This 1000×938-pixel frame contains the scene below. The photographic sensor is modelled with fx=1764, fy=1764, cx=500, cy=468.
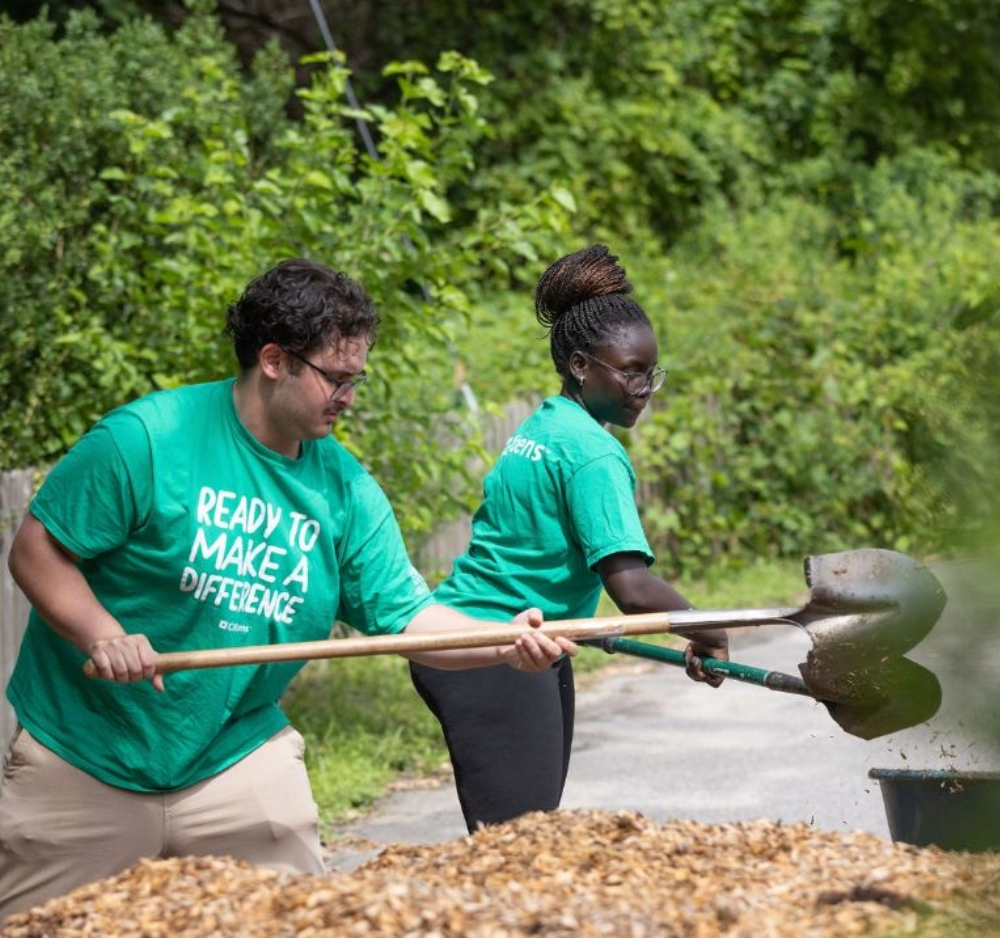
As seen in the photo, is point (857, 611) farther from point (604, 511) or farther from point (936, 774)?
point (604, 511)

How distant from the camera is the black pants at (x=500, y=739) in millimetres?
3857

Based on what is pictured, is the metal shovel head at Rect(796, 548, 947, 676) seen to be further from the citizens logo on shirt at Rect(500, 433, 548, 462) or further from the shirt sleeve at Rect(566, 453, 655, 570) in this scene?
the citizens logo on shirt at Rect(500, 433, 548, 462)

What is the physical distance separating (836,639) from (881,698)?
0.49 ft

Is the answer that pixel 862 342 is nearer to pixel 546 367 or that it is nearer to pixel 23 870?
pixel 546 367

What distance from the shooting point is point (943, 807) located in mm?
3000

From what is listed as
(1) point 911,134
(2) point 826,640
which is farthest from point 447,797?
(1) point 911,134

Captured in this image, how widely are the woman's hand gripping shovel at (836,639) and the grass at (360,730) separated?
2.81 m

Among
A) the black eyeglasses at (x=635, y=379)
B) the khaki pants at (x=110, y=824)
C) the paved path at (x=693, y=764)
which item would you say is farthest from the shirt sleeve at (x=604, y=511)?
the paved path at (x=693, y=764)

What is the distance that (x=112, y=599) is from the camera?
350 centimetres

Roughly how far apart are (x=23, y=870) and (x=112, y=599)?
0.56 m

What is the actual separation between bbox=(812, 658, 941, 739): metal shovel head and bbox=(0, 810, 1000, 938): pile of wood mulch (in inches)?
8.3

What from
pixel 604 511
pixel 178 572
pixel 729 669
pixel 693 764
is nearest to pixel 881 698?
pixel 729 669

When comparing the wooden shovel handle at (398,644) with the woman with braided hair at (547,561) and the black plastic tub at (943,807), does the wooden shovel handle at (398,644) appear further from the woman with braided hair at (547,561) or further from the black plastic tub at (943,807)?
the black plastic tub at (943,807)

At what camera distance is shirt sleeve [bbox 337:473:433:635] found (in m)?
3.74
